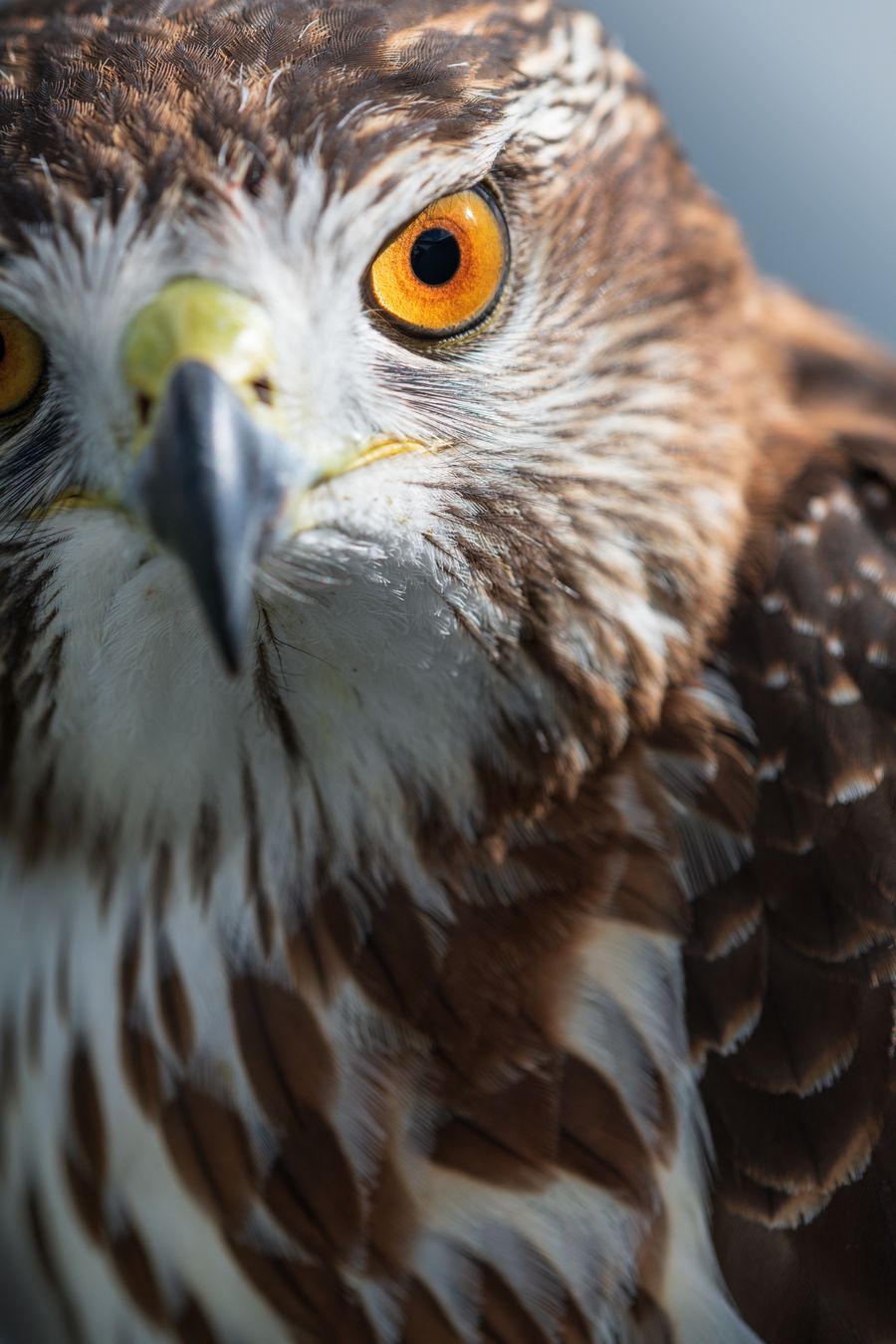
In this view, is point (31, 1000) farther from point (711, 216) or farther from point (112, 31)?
point (711, 216)

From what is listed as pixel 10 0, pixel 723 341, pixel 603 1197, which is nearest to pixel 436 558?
pixel 723 341

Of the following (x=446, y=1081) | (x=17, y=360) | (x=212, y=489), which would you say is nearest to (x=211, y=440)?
(x=212, y=489)

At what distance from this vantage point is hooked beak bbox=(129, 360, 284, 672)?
59.6 inches

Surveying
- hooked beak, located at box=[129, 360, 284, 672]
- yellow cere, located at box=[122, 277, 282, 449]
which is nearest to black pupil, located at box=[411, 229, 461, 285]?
yellow cere, located at box=[122, 277, 282, 449]

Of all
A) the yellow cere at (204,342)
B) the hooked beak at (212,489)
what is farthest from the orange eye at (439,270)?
the hooked beak at (212,489)

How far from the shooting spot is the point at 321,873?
2086 mm

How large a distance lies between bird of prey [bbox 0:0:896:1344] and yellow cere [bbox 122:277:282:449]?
13mm

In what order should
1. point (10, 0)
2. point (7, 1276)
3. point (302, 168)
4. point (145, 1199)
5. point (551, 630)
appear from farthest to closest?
point (7, 1276), point (10, 0), point (145, 1199), point (551, 630), point (302, 168)

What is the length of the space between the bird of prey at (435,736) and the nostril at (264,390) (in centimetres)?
3

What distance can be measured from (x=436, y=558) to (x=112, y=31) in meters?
0.75

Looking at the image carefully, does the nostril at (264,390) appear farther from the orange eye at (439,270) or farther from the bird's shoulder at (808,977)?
the bird's shoulder at (808,977)

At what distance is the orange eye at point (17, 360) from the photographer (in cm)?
177

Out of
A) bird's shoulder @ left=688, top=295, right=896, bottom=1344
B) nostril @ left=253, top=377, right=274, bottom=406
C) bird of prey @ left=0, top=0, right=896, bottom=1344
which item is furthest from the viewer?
bird's shoulder @ left=688, top=295, right=896, bottom=1344

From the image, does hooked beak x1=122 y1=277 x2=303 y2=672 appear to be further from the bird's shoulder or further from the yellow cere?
the bird's shoulder
